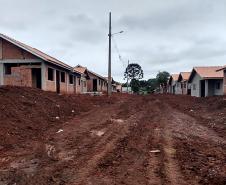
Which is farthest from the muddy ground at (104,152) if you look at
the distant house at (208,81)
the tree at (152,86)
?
the tree at (152,86)

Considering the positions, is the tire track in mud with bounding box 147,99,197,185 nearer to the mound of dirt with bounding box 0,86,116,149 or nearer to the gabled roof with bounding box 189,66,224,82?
the mound of dirt with bounding box 0,86,116,149

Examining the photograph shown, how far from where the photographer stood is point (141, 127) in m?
11.9

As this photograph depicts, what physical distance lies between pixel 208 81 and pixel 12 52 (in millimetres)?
23659

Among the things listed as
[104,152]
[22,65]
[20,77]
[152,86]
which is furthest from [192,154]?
[152,86]

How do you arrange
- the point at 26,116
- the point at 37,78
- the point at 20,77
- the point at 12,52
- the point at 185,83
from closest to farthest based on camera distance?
the point at 26,116, the point at 20,77, the point at 12,52, the point at 37,78, the point at 185,83

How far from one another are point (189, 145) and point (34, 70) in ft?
67.6

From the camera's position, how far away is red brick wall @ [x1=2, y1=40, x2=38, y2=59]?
25453mm

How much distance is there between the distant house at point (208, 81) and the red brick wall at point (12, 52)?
21.0m

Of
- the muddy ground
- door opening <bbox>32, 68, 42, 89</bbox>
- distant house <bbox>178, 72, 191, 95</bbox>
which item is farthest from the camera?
distant house <bbox>178, 72, 191, 95</bbox>

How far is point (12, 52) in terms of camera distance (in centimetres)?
2556

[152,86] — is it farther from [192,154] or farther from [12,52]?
[192,154]

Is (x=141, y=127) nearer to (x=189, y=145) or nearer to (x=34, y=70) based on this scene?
(x=189, y=145)

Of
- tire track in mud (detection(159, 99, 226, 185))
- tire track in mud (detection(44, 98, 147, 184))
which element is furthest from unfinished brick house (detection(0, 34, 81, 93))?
tire track in mud (detection(159, 99, 226, 185))

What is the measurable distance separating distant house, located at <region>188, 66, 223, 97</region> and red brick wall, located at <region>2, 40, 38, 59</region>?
68.8 feet
